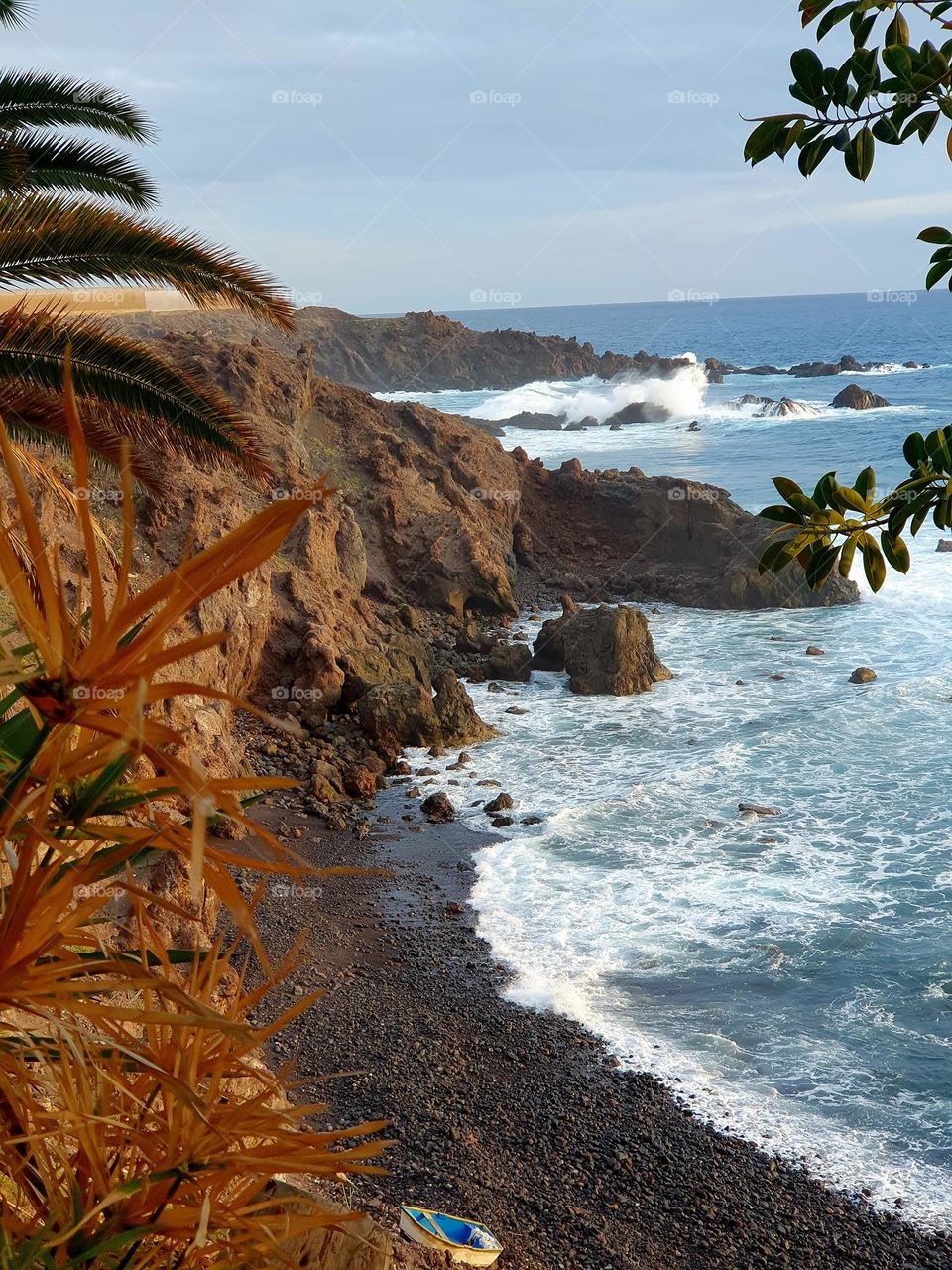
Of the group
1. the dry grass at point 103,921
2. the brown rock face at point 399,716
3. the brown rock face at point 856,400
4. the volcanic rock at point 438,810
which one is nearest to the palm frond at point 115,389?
the dry grass at point 103,921

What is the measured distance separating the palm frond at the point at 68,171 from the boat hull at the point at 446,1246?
7361mm

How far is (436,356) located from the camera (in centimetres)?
7694

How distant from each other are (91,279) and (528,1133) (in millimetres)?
7232

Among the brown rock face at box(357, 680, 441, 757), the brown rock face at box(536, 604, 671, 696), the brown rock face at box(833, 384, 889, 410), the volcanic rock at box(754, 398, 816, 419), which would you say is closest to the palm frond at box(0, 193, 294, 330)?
the brown rock face at box(357, 680, 441, 757)

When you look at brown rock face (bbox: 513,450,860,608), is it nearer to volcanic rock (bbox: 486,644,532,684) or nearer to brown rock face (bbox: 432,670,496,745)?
volcanic rock (bbox: 486,644,532,684)

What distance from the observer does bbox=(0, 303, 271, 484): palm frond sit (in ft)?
23.1

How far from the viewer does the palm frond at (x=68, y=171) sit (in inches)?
311

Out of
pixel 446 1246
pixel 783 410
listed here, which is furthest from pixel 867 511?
pixel 783 410

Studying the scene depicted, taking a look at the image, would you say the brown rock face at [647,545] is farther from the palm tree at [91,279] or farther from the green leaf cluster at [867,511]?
the green leaf cluster at [867,511]

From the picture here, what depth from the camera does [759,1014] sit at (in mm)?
10711

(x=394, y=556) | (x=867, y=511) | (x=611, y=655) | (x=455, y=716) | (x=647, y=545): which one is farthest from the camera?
(x=647, y=545)

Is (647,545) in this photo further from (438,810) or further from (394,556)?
(438,810)

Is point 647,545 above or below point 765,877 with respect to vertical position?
above

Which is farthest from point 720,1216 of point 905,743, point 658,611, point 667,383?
point 667,383
